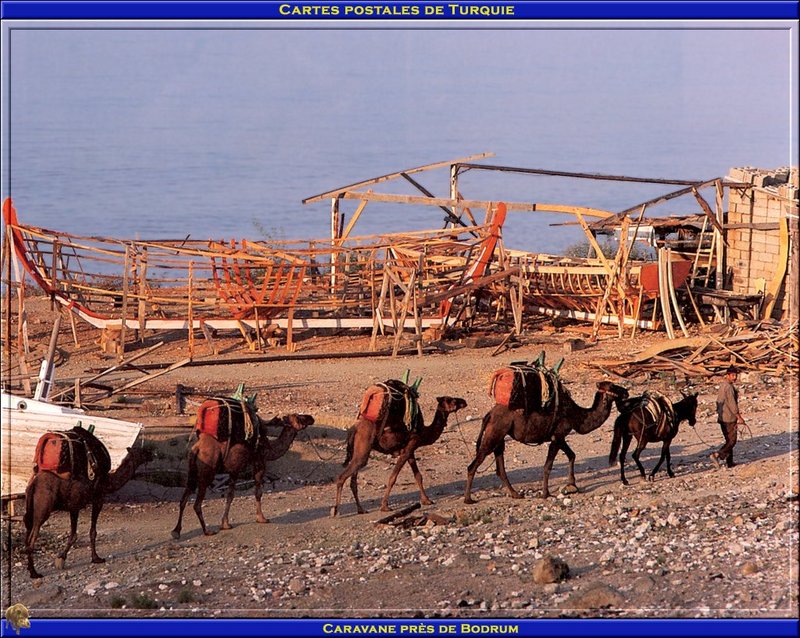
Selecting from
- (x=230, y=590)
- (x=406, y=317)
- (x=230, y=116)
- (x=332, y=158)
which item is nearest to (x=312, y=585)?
(x=230, y=590)

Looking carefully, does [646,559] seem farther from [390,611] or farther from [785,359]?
[785,359]

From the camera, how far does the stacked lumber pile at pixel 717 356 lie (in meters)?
19.5

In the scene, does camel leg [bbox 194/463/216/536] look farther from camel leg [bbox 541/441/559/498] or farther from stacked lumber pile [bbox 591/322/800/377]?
stacked lumber pile [bbox 591/322/800/377]

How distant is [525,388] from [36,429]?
5.14 meters

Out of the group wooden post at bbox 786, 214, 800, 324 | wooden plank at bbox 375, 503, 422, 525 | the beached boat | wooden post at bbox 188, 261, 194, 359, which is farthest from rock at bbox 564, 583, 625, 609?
wooden post at bbox 188, 261, 194, 359

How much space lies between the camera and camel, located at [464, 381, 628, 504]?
569 inches

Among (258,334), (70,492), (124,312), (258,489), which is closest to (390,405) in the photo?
(258,489)

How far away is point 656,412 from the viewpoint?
48.9ft

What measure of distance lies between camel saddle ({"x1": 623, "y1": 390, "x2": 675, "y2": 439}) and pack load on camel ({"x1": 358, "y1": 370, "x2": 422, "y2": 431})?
2.54 m

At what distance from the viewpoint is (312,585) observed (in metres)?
11.8

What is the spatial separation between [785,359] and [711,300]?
467 centimetres

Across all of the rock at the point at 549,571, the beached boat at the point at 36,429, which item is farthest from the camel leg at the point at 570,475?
the beached boat at the point at 36,429

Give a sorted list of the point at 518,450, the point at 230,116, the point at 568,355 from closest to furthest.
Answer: the point at 518,450, the point at 568,355, the point at 230,116

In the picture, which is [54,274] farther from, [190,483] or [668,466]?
[668,466]
